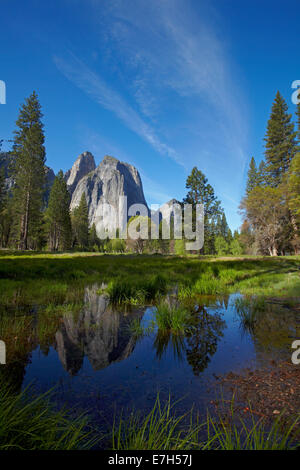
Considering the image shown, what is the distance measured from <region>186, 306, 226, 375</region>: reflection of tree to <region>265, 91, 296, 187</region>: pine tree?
45.3m

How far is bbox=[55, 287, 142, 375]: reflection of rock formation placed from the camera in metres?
3.26

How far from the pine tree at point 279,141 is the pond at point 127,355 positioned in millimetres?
45937

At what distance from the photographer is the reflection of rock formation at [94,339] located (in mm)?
3256

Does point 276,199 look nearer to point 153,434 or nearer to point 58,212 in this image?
point 153,434

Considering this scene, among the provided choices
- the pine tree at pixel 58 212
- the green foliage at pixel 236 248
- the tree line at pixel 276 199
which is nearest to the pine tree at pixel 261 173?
the tree line at pixel 276 199

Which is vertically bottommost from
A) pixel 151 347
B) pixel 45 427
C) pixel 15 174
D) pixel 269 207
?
pixel 151 347

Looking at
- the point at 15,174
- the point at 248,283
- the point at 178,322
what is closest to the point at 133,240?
the point at 15,174

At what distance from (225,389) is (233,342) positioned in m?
1.56

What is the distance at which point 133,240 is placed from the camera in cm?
6994

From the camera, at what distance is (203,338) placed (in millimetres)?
4078

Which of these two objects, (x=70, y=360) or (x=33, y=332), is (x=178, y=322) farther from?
(x=33, y=332)

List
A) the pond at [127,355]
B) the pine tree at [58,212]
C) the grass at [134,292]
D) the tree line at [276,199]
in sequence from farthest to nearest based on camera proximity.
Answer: the pine tree at [58,212]
the tree line at [276,199]
the grass at [134,292]
the pond at [127,355]

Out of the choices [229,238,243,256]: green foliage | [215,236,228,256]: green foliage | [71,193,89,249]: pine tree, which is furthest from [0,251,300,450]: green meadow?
[215,236,228,256]: green foliage

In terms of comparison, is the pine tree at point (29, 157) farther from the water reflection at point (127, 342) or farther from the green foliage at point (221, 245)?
→ the green foliage at point (221, 245)
